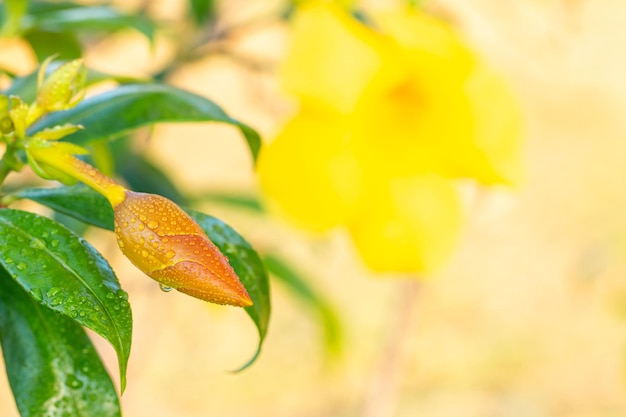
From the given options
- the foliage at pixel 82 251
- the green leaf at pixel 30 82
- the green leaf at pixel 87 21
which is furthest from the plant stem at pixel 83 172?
the green leaf at pixel 87 21

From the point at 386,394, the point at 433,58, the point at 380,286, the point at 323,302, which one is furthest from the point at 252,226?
the point at 433,58

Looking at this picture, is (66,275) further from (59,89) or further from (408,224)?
(408,224)

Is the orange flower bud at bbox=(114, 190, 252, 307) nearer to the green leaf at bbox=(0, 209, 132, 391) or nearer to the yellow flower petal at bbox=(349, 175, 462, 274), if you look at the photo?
the green leaf at bbox=(0, 209, 132, 391)

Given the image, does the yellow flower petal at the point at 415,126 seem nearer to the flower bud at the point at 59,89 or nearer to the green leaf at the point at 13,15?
the green leaf at the point at 13,15

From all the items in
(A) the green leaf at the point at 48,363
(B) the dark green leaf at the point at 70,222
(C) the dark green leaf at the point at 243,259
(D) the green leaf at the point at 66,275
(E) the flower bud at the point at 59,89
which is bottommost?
(A) the green leaf at the point at 48,363

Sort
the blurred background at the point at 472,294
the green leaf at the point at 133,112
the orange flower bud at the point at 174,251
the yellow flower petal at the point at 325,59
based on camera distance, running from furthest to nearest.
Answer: the blurred background at the point at 472,294 → the yellow flower petal at the point at 325,59 → the green leaf at the point at 133,112 → the orange flower bud at the point at 174,251

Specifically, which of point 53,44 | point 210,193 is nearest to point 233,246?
point 53,44
